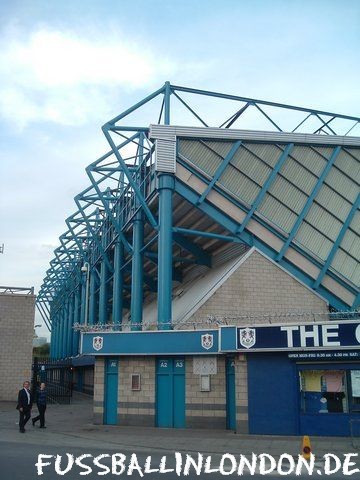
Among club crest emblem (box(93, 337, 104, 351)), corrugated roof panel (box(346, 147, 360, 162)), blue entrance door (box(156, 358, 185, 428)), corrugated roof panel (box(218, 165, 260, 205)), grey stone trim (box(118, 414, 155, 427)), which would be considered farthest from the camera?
corrugated roof panel (box(346, 147, 360, 162))

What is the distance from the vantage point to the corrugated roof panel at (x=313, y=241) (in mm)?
26328

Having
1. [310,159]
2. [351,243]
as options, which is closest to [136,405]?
[351,243]

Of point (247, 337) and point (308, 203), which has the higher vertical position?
point (308, 203)

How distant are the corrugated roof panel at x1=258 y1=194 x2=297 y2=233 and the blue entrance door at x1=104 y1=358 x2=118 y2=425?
10059 mm

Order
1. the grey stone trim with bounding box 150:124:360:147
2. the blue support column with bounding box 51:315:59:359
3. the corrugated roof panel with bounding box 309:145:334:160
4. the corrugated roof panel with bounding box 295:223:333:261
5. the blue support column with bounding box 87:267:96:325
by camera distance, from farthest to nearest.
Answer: the blue support column with bounding box 51:315:59:359 → the blue support column with bounding box 87:267:96:325 → the corrugated roof panel with bounding box 309:145:334:160 → the corrugated roof panel with bounding box 295:223:333:261 → the grey stone trim with bounding box 150:124:360:147

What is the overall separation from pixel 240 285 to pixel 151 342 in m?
5.71

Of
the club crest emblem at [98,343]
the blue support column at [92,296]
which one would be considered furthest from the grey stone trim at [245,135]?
the blue support column at [92,296]

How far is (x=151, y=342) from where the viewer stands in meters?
20.6

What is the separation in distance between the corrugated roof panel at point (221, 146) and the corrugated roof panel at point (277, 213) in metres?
2.87

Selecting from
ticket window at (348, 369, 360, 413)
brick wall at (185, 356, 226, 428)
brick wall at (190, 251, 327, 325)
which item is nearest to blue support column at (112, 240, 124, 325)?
brick wall at (190, 251, 327, 325)

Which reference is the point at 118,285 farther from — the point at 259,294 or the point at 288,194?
the point at 288,194

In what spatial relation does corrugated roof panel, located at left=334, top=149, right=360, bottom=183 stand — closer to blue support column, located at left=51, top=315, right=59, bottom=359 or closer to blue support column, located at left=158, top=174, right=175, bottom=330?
blue support column, located at left=158, top=174, right=175, bottom=330

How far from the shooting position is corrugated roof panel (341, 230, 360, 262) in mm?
27000

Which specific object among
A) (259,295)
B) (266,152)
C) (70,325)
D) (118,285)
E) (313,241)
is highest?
(266,152)
